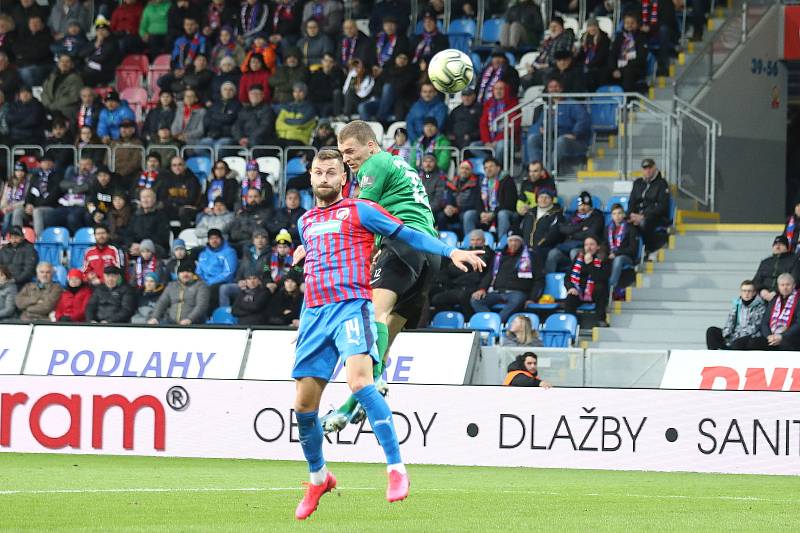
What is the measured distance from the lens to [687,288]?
62.0 ft

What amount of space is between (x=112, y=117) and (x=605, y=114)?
7.52 meters

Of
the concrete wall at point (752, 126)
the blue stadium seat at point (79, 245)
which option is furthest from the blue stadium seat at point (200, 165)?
the concrete wall at point (752, 126)

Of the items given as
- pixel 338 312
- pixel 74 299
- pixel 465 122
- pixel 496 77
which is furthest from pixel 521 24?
pixel 338 312

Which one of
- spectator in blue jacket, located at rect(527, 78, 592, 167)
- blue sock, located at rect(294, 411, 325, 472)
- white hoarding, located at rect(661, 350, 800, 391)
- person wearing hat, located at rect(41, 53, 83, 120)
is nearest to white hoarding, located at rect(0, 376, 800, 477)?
white hoarding, located at rect(661, 350, 800, 391)

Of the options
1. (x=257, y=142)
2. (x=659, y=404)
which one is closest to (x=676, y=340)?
(x=659, y=404)

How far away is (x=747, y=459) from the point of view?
1330cm

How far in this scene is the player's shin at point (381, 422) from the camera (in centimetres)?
784

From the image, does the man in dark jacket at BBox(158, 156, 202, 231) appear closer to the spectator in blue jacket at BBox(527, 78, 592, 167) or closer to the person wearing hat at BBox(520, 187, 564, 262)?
the spectator in blue jacket at BBox(527, 78, 592, 167)

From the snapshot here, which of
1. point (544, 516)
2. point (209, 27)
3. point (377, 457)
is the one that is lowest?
point (377, 457)

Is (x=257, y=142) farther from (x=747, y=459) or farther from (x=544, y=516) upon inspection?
(x=544, y=516)

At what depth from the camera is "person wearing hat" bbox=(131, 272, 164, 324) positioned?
19.1 metres

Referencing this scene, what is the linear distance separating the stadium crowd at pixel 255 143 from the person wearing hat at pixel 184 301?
0.09 feet

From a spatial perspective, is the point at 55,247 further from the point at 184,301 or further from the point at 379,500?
the point at 379,500

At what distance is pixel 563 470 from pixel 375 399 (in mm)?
5707
